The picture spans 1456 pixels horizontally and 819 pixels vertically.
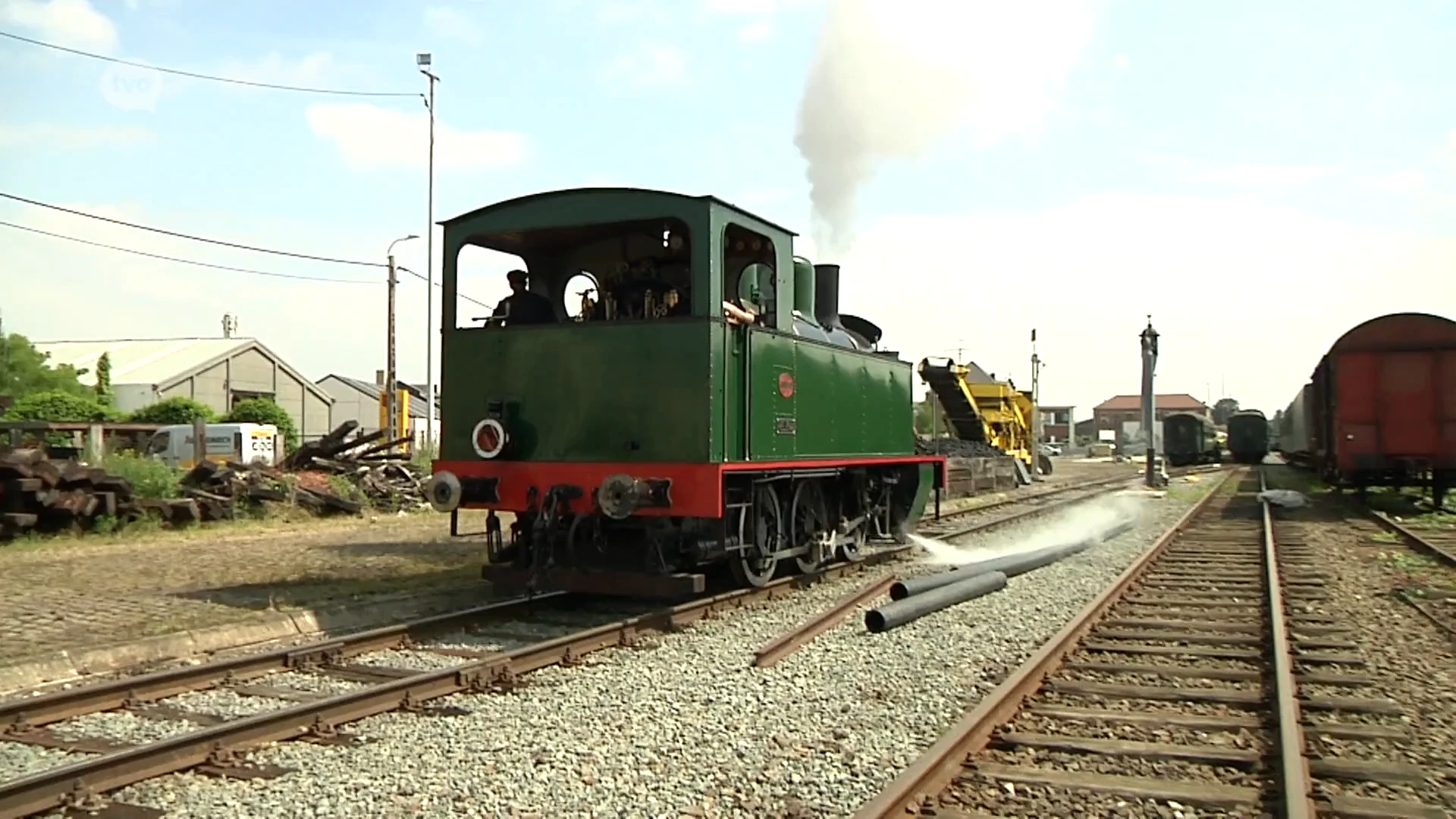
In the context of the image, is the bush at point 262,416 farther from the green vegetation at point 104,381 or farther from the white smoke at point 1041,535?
the white smoke at point 1041,535

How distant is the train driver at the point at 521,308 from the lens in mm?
9172

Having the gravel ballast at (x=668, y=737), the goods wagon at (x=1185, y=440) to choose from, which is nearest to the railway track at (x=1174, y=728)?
the gravel ballast at (x=668, y=737)

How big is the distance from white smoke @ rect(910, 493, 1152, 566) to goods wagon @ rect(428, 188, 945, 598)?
11.5ft

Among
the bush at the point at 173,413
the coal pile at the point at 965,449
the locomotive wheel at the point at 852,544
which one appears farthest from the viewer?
the bush at the point at 173,413

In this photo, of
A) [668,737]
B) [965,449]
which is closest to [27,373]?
[965,449]

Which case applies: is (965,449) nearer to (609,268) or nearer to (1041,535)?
(1041,535)

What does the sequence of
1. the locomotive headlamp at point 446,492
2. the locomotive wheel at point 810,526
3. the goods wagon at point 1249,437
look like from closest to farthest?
the locomotive headlamp at point 446,492 < the locomotive wheel at point 810,526 < the goods wagon at point 1249,437

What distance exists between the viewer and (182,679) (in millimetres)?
5961

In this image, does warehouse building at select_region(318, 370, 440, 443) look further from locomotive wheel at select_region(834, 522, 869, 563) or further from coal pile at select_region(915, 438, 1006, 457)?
locomotive wheel at select_region(834, 522, 869, 563)

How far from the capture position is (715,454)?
8.01 metres

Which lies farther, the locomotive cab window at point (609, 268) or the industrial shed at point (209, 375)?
the industrial shed at point (209, 375)

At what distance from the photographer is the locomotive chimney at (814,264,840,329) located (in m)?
11.3

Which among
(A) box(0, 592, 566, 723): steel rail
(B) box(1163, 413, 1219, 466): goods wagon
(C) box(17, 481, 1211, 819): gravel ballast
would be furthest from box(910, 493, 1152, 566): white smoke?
(B) box(1163, 413, 1219, 466): goods wagon

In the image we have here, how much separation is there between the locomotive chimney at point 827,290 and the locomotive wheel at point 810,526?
1806 millimetres
